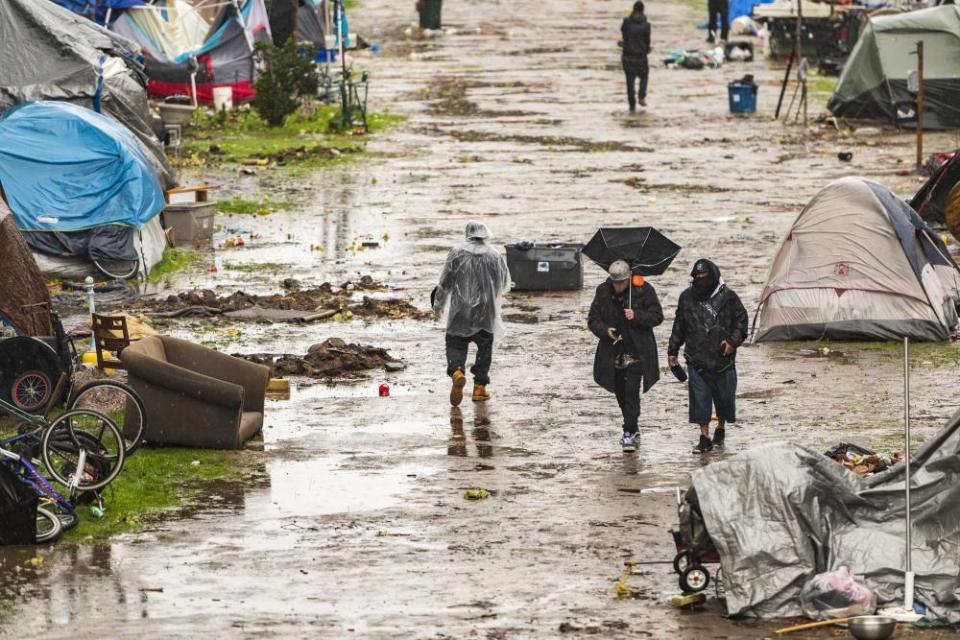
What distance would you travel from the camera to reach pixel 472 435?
14.3m

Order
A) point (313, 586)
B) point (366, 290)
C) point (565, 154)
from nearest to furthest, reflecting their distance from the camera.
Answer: point (313, 586) < point (366, 290) < point (565, 154)

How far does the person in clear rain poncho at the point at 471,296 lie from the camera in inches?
599

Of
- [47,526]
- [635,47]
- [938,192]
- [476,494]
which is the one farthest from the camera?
[635,47]

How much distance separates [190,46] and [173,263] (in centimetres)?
1746

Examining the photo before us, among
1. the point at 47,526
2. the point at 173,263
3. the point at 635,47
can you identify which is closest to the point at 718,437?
the point at 47,526

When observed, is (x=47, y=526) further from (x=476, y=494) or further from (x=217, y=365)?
(x=476, y=494)

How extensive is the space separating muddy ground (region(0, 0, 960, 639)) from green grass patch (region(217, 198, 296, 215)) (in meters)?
0.52

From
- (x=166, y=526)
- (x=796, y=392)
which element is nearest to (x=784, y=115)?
(x=796, y=392)

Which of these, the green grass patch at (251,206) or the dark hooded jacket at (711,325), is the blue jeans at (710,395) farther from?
the green grass patch at (251,206)

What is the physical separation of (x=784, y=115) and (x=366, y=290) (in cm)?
1884

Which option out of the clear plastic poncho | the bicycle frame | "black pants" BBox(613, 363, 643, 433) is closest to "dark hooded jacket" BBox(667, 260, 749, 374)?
"black pants" BBox(613, 363, 643, 433)

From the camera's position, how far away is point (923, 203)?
73.7ft

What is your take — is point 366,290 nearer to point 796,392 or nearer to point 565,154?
point 796,392

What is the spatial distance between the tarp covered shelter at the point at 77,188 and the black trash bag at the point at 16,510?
10274 millimetres
